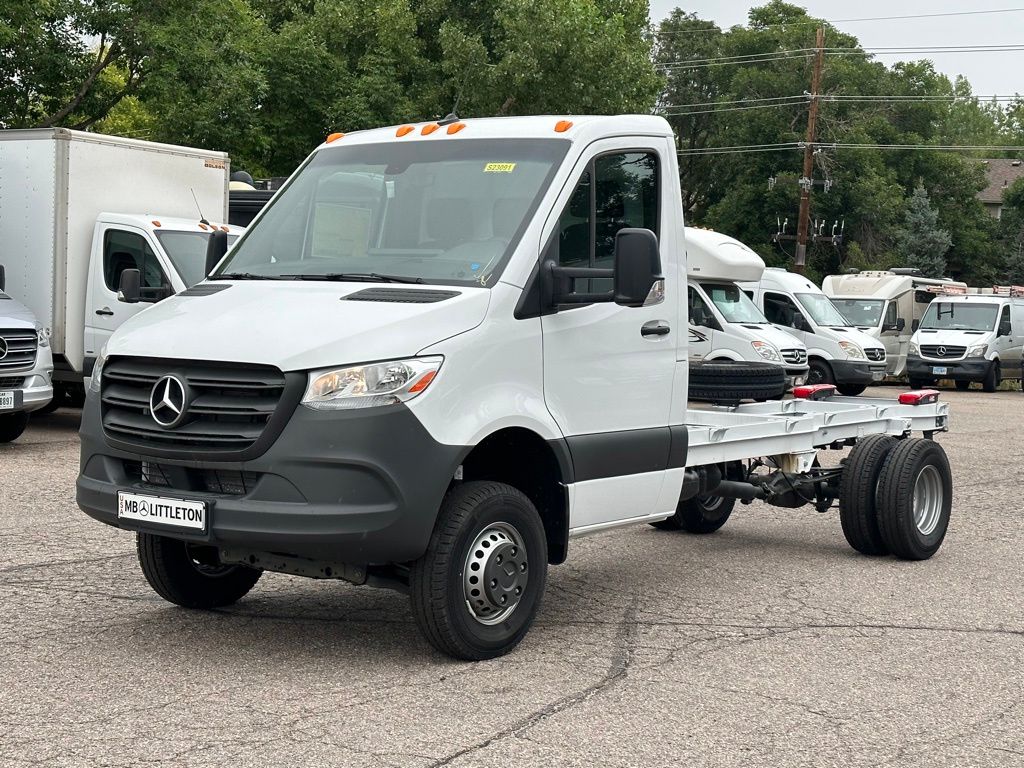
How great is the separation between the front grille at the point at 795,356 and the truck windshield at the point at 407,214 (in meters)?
14.7

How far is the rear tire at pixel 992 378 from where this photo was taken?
99.5ft

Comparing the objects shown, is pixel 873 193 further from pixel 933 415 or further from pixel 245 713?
pixel 245 713

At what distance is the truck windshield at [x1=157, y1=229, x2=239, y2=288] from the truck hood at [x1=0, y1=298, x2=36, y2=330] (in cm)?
170

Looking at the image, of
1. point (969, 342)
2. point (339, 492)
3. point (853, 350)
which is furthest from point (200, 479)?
point (969, 342)

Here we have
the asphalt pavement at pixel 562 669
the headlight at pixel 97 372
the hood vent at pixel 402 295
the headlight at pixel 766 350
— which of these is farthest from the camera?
the headlight at pixel 766 350

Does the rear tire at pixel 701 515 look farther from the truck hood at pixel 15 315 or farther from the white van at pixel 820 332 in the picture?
the white van at pixel 820 332

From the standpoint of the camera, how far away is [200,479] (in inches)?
226

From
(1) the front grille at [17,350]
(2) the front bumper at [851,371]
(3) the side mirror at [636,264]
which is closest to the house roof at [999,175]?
(2) the front bumper at [851,371]

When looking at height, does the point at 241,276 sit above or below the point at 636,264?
below

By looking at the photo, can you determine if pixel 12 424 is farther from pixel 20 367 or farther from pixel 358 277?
pixel 358 277

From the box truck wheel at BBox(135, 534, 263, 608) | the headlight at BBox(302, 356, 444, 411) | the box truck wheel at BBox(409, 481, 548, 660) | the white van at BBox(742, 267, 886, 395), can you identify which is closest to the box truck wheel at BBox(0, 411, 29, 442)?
the box truck wheel at BBox(135, 534, 263, 608)

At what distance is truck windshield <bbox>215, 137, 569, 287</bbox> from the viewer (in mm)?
6289

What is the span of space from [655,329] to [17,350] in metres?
8.30

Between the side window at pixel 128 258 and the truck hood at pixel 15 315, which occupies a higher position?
the side window at pixel 128 258
